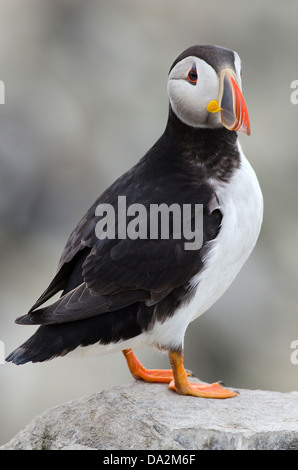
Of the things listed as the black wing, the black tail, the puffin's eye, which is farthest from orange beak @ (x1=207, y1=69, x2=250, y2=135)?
the black tail

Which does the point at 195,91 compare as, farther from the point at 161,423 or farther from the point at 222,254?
the point at 161,423

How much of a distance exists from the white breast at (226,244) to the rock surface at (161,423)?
29 centimetres

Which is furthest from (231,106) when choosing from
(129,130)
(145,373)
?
(129,130)

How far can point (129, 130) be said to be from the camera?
596 centimetres

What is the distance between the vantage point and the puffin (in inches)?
123

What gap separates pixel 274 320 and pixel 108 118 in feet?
6.31

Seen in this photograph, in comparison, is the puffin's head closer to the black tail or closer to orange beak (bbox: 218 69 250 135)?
orange beak (bbox: 218 69 250 135)

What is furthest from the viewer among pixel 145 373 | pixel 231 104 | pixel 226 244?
pixel 145 373

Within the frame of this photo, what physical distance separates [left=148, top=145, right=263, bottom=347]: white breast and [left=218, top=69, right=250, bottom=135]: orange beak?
1.11ft

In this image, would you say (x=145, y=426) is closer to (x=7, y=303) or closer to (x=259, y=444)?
(x=259, y=444)

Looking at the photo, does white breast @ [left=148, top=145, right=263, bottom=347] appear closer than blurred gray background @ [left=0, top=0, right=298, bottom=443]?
Yes

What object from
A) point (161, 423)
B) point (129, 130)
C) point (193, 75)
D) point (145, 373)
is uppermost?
point (129, 130)

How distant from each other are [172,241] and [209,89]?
608 millimetres

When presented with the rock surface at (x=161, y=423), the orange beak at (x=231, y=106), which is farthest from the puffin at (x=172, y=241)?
the rock surface at (x=161, y=423)
